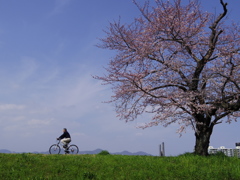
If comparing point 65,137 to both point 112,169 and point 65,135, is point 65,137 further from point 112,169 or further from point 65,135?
point 112,169

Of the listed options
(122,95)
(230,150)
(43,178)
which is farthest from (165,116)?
(230,150)

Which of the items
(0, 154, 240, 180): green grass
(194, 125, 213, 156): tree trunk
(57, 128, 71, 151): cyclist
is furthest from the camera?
(57, 128, 71, 151): cyclist

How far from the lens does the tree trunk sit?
18.5 meters

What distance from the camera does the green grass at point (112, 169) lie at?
40.4 ft

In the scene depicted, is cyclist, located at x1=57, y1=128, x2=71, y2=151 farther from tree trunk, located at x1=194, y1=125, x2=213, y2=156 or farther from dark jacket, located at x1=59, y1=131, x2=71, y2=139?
tree trunk, located at x1=194, y1=125, x2=213, y2=156

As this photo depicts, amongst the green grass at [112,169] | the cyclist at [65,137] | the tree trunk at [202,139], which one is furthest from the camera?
the cyclist at [65,137]

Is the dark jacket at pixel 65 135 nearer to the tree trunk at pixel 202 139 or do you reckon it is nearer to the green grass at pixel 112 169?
the green grass at pixel 112 169

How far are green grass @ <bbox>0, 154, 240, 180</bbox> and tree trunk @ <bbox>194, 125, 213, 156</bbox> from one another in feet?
9.31

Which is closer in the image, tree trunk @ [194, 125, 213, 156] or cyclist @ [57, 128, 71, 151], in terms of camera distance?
tree trunk @ [194, 125, 213, 156]

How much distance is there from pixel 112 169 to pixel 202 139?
309 inches

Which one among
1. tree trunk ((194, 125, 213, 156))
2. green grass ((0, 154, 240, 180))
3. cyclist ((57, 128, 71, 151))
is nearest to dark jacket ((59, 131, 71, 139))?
cyclist ((57, 128, 71, 151))

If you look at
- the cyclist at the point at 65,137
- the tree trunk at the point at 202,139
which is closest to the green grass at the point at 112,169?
the tree trunk at the point at 202,139

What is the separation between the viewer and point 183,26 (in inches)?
694

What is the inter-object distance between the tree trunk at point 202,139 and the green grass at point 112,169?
2.84 metres
